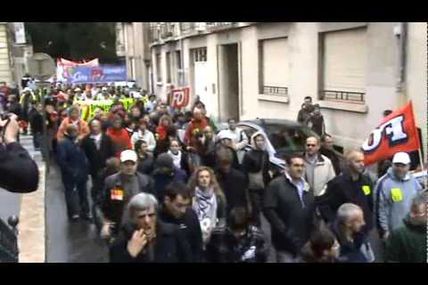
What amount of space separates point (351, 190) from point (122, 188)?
187 centimetres

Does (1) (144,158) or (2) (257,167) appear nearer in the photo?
(2) (257,167)

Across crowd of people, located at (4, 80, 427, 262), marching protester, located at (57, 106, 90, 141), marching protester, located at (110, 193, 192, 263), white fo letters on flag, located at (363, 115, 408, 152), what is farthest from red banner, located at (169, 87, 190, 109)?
marching protester, located at (110, 193, 192, 263)

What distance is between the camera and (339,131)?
7.27 metres

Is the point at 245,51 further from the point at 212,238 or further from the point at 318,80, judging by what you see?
Result: the point at 212,238

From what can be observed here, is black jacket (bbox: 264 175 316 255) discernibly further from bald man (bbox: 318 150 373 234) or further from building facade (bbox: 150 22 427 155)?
building facade (bbox: 150 22 427 155)

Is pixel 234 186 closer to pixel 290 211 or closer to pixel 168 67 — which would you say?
pixel 290 211

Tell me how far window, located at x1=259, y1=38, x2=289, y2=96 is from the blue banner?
115 inches

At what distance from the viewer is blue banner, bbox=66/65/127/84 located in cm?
1013

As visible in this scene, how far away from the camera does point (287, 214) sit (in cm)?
419

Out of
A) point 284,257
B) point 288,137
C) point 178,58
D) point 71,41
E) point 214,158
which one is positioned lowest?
point 284,257

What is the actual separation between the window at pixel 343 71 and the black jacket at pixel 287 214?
10.9 feet

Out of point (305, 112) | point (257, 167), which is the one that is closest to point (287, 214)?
point (257, 167)

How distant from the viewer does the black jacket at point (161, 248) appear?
3.23 m

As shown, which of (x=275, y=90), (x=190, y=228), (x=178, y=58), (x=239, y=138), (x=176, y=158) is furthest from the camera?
(x=178, y=58)
